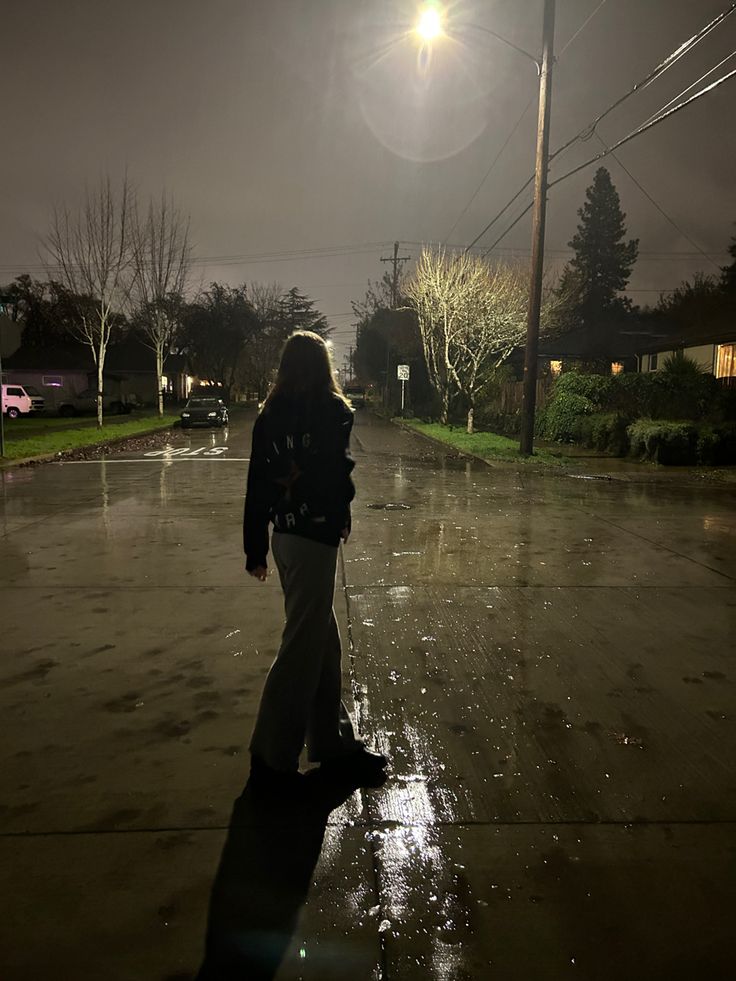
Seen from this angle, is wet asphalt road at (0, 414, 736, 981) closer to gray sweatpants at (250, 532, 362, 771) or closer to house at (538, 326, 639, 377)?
gray sweatpants at (250, 532, 362, 771)

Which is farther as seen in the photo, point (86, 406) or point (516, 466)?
point (86, 406)

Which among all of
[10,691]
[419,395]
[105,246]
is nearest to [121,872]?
[10,691]

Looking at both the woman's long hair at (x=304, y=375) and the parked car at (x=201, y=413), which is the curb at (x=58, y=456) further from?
the woman's long hair at (x=304, y=375)

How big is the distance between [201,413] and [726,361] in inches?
827

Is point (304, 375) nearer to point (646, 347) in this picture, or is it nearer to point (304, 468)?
point (304, 468)

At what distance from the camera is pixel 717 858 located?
9.26 feet

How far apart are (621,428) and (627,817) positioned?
57.6 ft

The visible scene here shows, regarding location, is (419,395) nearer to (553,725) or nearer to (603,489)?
(603,489)

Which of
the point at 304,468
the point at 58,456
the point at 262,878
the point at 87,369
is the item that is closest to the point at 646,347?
the point at 58,456

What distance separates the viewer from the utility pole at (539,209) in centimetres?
1683

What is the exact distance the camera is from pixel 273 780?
3.29 meters

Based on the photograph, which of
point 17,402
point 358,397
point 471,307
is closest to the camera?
point 471,307

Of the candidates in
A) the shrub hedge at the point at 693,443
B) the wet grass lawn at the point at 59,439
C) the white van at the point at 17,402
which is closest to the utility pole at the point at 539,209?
the shrub hedge at the point at 693,443

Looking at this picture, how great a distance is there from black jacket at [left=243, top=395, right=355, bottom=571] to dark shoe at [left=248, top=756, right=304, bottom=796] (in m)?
1.02
